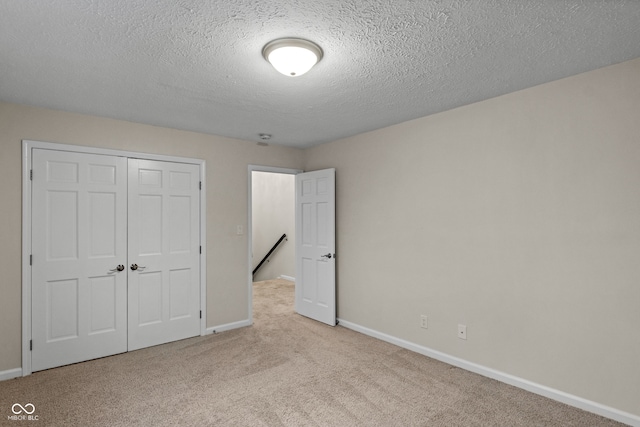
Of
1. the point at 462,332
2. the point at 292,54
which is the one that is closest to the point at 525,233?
the point at 462,332

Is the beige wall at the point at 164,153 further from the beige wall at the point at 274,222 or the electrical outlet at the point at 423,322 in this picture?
the beige wall at the point at 274,222

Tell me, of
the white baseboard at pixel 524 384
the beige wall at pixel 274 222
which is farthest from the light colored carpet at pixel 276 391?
the beige wall at pixel 274 222

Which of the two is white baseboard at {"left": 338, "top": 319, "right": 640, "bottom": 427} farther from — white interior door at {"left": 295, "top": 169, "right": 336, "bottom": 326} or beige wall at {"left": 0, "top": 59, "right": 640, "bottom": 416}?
white interior door at {"left": 295, "top": 169, "right": 336, "bottom": 326}

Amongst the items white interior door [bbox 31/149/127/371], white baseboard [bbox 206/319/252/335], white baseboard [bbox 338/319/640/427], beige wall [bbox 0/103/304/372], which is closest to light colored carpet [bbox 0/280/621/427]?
white baseboard [bbox 338/319/640/427]

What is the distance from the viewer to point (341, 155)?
4.34m

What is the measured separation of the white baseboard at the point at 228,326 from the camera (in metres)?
4.02

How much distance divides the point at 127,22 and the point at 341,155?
9.56 ft

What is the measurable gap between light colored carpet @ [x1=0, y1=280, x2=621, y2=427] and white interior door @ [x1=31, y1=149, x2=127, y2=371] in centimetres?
24

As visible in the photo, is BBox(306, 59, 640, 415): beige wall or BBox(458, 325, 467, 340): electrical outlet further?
BBox(458, 325, 467, 340): electrical outlet

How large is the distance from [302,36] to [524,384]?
301 cm

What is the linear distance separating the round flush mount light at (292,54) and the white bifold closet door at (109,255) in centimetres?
229

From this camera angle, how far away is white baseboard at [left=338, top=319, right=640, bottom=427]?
Answer: 88.0 inches

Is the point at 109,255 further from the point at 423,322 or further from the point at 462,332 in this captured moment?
the point at 462,332

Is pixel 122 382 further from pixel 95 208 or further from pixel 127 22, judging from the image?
pixel 127 22
